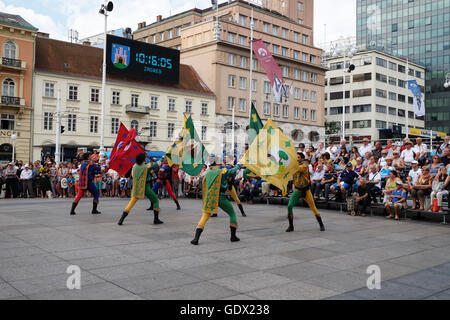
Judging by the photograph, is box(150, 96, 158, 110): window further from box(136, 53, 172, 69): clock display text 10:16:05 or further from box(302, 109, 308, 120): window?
box(302, 109, 308, 120): window

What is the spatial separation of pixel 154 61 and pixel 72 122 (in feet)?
40.7

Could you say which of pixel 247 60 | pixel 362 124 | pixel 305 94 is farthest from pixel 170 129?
pixel 362 124

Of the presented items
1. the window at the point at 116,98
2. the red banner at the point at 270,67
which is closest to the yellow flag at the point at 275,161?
the red banner at the point at 270,67

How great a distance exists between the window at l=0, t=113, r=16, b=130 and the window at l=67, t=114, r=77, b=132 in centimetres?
514

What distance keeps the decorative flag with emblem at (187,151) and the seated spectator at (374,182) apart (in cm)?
555

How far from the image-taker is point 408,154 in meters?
15.9

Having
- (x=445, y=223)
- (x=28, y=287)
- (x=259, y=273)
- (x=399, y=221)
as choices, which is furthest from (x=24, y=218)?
(x=445, y=223)

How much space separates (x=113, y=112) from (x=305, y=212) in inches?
1512

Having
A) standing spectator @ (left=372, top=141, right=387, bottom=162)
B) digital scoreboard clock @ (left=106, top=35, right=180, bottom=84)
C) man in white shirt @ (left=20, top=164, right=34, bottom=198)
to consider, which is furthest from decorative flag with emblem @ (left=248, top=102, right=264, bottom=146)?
digital scoreboard clock @ (left=106, top=35, right=180, bottom=84)

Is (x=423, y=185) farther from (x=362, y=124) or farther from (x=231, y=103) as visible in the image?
(x=362, y=124)

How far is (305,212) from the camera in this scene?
1548cm

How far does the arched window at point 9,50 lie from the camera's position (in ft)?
143

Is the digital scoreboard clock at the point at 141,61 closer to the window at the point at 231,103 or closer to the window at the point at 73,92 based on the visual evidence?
the window at the point at 73,92

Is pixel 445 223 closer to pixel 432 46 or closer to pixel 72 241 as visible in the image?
pixel 72 241
